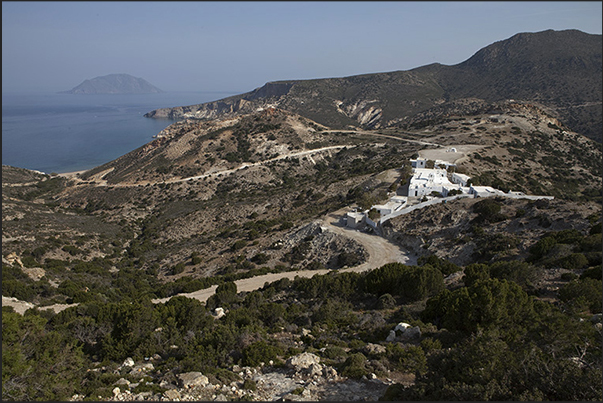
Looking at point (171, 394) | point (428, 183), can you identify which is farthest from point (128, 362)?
point (428, 183)

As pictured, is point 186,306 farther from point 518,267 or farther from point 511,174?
point 511,174

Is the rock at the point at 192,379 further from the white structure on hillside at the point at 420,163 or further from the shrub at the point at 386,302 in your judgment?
the white structure on hillside at the point at 420,163

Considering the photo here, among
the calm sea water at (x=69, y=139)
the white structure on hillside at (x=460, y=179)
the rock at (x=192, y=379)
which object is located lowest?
the rock at (x=192, y=379)

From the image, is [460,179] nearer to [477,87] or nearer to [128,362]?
[128,362]

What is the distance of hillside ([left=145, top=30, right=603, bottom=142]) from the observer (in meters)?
97.4

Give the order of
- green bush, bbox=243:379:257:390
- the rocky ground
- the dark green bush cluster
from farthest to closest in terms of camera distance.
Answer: the dark green bush cluster → green bush, bbox=243:379:257:390 → the rocky ground

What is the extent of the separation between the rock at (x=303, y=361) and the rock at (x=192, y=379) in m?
2.24

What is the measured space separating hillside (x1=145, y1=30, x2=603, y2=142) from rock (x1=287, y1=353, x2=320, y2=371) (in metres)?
89.4

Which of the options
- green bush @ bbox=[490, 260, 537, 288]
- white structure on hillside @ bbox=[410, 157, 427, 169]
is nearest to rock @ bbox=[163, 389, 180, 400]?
green bush @ bbox=[490, 260, 537, 288]

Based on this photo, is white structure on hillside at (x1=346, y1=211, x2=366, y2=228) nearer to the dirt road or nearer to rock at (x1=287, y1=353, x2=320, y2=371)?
the dirt road

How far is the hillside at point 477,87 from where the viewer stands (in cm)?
9744

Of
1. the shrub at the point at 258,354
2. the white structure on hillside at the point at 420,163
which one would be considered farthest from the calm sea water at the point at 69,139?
→ the shrub at the point at 258,354

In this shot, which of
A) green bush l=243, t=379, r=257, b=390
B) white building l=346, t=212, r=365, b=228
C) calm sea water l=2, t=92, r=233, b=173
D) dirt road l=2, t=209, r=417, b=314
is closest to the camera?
green bush l=243, t=379, r=257, b=390

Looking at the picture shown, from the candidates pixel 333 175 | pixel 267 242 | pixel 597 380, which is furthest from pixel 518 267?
pixel 333 175
